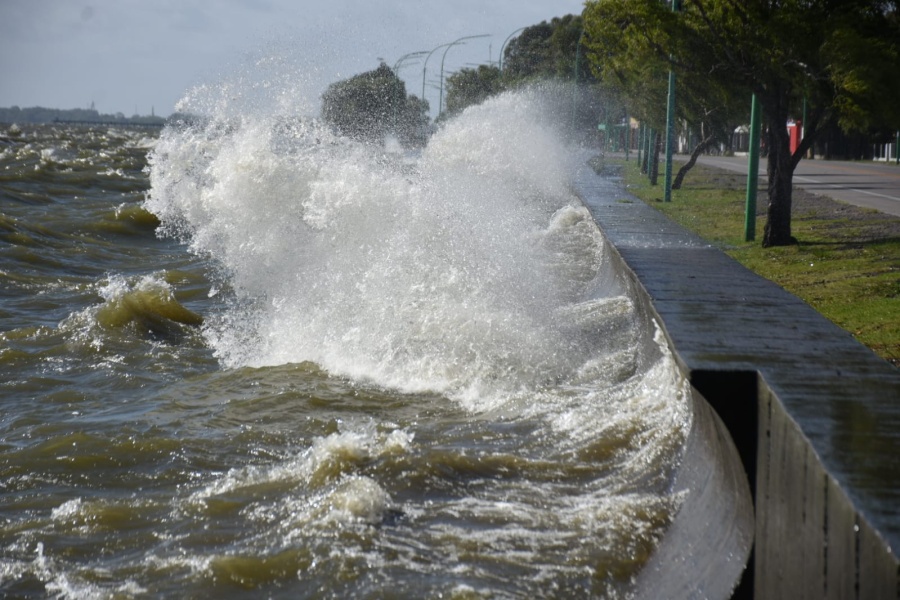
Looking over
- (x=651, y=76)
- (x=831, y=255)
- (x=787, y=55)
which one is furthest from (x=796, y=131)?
(x=831, y=255)

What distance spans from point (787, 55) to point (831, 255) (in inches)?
89.6

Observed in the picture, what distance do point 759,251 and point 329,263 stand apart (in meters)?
5.35

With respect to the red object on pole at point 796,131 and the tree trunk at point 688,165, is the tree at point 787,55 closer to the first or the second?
the tree trunk at point 688,165

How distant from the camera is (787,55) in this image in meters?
12.5

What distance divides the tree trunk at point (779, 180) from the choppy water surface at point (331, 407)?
2.09 metres

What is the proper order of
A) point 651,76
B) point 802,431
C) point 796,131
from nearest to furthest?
point 802,431 < point 651,76 < point 796,131

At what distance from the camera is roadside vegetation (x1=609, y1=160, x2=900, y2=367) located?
7.95 meters

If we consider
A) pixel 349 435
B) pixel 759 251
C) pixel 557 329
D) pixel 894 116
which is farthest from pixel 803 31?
pixel 349 435

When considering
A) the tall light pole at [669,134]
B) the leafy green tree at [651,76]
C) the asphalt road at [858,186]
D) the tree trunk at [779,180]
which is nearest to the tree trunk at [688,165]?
the leafy green tree at [651,76]

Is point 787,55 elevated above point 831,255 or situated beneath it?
elevated above

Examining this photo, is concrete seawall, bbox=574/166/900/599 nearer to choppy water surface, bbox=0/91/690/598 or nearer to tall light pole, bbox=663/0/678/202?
choppy water surface, bbox=0/91/690/598

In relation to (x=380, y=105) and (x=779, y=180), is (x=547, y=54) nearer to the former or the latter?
(x=380, y=105)

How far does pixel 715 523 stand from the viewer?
4.34m

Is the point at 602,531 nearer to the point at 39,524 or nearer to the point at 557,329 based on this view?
the point at 39,524
